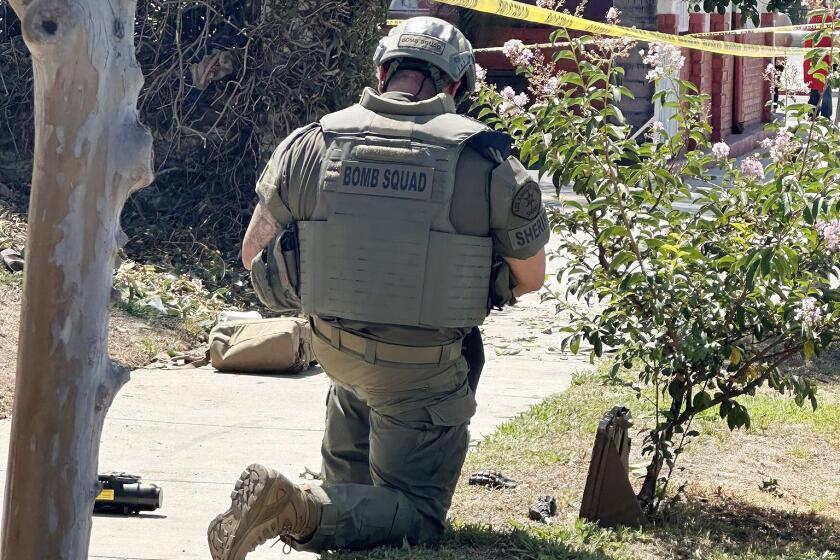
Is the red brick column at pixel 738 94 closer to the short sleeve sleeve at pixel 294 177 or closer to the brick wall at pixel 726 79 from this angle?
the brick wall at pixel 726 79

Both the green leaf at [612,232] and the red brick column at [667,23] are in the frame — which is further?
the red brick column at [667,23]

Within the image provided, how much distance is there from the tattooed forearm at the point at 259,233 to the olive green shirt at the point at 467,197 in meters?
0.19

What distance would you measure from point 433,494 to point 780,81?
6.01 ft

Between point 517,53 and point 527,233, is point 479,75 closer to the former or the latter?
point 517,53

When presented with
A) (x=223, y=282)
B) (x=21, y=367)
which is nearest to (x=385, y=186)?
(x=21, y=367)

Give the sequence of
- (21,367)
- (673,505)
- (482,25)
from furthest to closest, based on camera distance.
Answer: (482,25)
(673,505)
(21,367)

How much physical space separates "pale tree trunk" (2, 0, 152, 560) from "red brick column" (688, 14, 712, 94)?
17.0 m

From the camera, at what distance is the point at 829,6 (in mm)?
4297

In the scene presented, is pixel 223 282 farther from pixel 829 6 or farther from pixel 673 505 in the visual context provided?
pixel 829 6

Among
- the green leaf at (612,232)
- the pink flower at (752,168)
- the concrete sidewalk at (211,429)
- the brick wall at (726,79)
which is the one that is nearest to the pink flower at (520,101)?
the green leaf at (612,232)

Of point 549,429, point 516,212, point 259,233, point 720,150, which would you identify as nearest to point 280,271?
point 259,233

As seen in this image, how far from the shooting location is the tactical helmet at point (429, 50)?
403cm

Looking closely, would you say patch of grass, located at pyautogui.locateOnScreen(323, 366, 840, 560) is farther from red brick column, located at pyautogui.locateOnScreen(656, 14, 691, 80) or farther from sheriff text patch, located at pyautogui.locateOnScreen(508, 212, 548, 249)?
red brick column, located at pyautogui.locateOnScreen(656, 14, 691, 80)

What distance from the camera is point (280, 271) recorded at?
4148 millimetres
